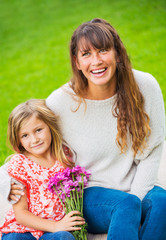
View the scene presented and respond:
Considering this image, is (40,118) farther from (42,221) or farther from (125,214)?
(125,214)

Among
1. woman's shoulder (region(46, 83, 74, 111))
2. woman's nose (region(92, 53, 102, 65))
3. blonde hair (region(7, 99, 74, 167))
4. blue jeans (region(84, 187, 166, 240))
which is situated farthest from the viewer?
woman's shoulder (region(46, 83, 74, 111))

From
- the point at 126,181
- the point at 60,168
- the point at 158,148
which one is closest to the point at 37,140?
the point at 60,168

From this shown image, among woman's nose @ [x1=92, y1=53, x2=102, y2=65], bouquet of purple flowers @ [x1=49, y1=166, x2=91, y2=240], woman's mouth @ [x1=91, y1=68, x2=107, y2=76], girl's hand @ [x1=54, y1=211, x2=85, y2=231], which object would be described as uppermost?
woman's nose @ [x1=92, y1=53, x2=102, y2=65]

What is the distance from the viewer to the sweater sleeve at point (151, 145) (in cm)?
230

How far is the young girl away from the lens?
6.75ft

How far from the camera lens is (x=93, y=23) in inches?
83.9

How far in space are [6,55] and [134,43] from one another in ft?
9.20

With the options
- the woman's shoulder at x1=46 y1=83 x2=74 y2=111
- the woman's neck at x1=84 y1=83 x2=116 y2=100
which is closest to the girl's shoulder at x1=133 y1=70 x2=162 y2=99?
the woman's neck at x1=84 y1=83 x2=116 y2=100

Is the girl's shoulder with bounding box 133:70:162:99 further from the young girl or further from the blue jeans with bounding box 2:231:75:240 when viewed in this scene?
the blue jeans with bounding box 2:231:75:240

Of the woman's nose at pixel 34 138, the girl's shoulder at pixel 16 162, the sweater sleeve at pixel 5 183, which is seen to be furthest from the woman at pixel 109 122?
the sweater sleeve at pixel 5 183

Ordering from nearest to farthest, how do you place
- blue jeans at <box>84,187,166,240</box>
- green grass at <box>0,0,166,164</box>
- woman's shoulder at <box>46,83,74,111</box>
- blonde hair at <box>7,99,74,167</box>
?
blue jeans at <box>84,187,166,240</box> → blonde hair at <box>7,99,74,167</box> → woman's shoulder at <box>46,83,74,111</box> → green grass at <box>0,0,166,164</box>

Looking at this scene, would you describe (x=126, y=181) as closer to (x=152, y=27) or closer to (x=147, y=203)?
(x=147, y=203)

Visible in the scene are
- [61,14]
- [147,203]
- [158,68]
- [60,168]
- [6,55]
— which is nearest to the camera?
[147,203]

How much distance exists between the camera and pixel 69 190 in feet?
6.63
